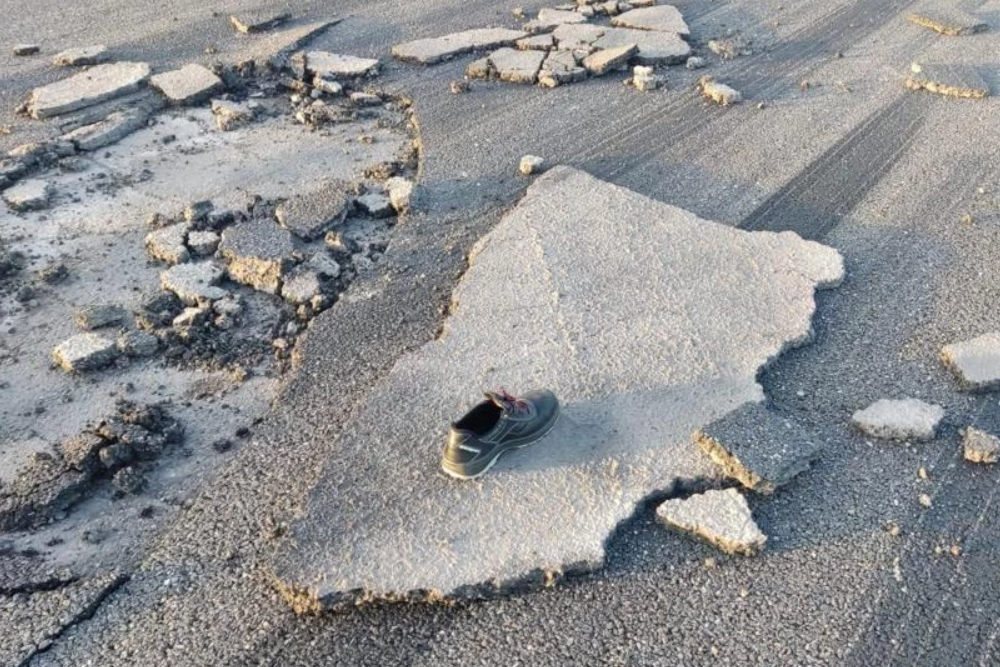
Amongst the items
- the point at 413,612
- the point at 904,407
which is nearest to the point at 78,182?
the point at 413,612

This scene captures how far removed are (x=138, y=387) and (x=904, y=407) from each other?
11.3ft

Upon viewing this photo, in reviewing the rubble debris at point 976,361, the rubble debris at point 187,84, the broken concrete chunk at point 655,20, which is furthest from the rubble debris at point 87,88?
the rubble debris at point 976,361

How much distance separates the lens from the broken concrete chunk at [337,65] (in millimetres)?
7281

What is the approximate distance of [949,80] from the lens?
21.9ft

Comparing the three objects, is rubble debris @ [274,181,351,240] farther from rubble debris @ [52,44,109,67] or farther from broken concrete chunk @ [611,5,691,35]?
broken concrete chunk @ [611,5,691,35]

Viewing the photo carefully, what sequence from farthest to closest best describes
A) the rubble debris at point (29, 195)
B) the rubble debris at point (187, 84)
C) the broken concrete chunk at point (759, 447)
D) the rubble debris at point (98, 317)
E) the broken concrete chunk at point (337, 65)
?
the broken concrete chunk at point (337, 65)
the rubble debris at point (187, 84)
the rubble debris at point (29, 195)
the rubble debris at point (98, 317)
the broken concrete chunk at point (759, 447)

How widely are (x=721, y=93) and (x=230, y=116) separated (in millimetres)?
3668

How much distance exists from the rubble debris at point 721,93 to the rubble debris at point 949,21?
2.32 metres

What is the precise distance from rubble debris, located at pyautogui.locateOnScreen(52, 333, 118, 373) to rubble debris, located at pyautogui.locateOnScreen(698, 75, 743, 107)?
15.0 ft

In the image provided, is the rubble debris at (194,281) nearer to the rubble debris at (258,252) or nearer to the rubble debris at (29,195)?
the rubble debris at (258,252)

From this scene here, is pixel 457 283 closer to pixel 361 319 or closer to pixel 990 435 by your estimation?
pixel 361 319

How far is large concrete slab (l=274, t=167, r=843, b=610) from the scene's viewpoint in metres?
3.21

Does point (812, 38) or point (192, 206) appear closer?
point (192, 206)

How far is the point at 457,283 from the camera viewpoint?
4707mm
